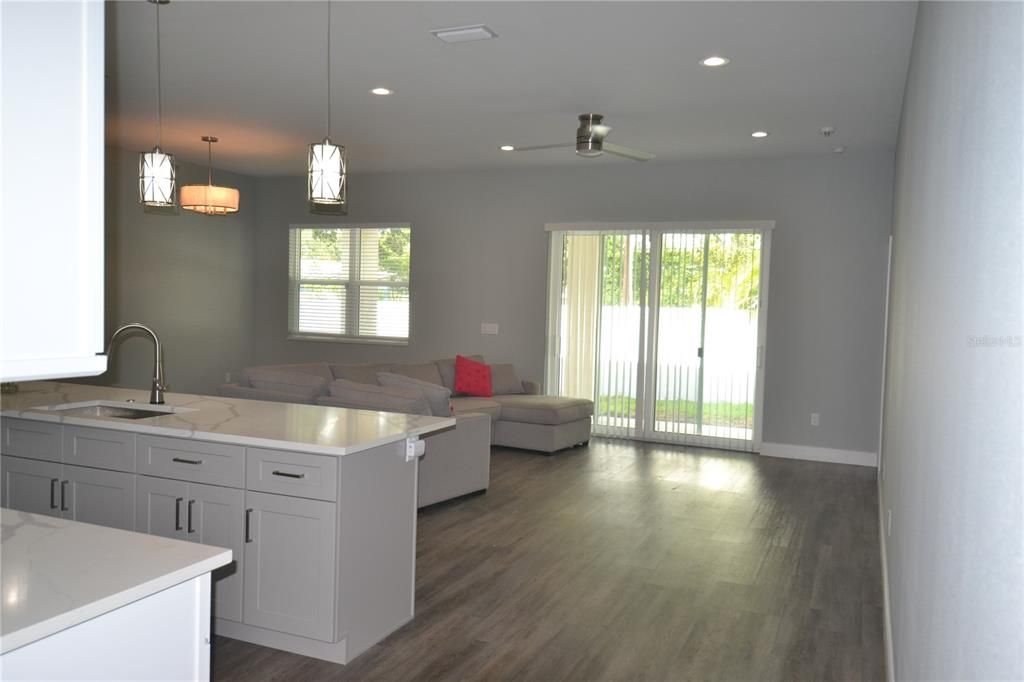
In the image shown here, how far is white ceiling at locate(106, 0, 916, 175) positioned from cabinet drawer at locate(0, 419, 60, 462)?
2.10 m

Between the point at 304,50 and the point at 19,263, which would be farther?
the point at 304,50

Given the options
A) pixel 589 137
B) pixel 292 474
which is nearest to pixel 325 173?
pixel 292 474

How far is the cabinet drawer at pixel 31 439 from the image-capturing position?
3.49 metres

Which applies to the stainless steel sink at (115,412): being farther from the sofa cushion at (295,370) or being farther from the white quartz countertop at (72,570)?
the white quartz countertop at (72,570)

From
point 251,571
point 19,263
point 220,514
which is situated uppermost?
point 19,263

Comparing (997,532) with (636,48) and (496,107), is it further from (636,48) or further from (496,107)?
(496,107)

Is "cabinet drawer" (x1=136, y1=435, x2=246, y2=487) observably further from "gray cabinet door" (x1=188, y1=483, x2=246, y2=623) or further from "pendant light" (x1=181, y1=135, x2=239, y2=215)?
"pendant light" (x1=181, y1=135, x2=239, y2=215)

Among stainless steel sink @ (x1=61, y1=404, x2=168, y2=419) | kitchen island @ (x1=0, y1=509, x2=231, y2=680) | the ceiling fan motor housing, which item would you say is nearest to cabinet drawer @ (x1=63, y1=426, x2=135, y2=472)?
stainless steel sink @ (x1=61, y1=404, x2=168, y2=419)

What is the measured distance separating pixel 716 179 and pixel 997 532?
7283 millimetres

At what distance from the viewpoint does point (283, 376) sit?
5543 millimetres

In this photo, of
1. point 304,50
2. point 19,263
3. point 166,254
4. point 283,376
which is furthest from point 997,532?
point 166,254

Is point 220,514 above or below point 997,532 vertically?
below

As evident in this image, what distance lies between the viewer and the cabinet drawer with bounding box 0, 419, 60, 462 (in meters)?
3.49

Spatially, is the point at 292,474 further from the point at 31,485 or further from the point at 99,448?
the point at 31,485
